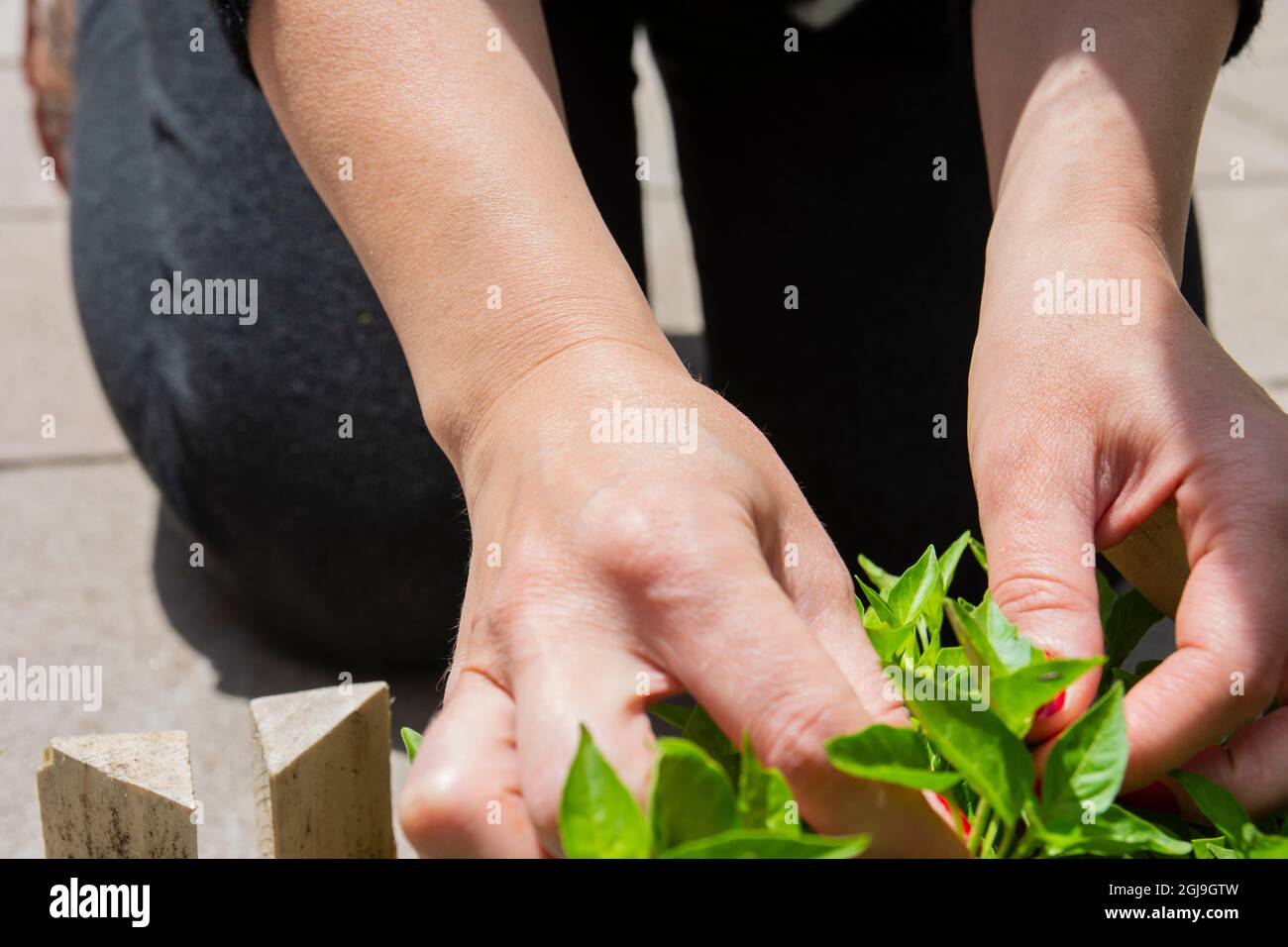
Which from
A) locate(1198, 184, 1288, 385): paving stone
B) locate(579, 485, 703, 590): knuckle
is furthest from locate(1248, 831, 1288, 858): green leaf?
locate(1198, 184, 1288, 385): paving stone

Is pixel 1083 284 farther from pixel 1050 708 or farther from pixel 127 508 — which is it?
pixel 127 508

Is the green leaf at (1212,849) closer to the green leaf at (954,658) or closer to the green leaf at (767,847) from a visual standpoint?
the green leaf at (954,658)

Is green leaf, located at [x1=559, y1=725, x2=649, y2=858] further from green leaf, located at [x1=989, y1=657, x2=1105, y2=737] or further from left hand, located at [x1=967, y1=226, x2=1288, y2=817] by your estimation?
left hand, located at [x1=967, y1=226, x2=1288, y2=817]

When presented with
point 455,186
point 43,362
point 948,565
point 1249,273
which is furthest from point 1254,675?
point 43,362

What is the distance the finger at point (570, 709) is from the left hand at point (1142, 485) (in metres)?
0.32

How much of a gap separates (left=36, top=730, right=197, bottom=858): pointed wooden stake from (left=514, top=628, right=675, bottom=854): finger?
1.36 ft

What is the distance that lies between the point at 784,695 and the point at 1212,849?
35 centimetres

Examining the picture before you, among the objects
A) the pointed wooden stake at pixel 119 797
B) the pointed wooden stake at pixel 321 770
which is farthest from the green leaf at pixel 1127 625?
the pointed wooden stake at pixel 119 797

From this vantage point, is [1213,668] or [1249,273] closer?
[1213,668]

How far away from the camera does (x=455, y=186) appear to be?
1.22 m

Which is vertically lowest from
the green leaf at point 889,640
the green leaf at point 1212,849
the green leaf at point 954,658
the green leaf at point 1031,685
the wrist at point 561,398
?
the green leaf at point 1212,849

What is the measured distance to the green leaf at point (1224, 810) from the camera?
2.94 feet

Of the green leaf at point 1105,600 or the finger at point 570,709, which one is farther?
the green leaf at point 1105,600

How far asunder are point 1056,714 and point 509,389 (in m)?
0.53
